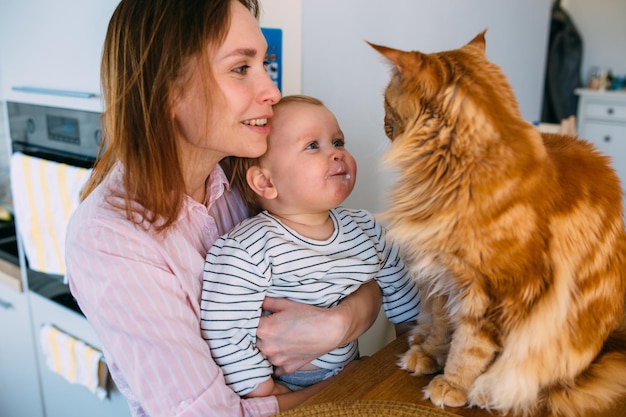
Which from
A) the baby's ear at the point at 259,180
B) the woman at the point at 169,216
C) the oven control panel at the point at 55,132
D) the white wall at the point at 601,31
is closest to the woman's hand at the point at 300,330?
the woman at the point at 169,216

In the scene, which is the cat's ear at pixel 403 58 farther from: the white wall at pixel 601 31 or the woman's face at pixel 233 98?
the white wall at pixel 601 31

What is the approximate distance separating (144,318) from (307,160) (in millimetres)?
414

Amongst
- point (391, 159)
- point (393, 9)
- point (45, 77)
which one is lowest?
point (391, 159)

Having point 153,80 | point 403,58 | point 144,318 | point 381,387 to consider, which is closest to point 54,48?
point 153,80

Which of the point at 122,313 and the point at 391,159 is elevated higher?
the point at 391,159

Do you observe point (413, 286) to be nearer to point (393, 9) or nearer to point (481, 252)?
point (481, 252)

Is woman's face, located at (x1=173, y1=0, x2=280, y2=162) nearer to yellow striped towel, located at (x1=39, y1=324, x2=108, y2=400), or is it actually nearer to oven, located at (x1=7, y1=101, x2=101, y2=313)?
oven, located at (x1=7, y1=101, x2=101, y2=313)

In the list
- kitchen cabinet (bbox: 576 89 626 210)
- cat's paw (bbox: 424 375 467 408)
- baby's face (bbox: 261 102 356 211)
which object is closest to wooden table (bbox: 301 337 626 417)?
cat's paw (bbox: 424 375 467 408)

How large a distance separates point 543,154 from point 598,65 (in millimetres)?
4249

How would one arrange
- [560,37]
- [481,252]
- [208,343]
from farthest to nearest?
[560,37] → [208,343] → [481,252]

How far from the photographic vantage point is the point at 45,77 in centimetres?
167

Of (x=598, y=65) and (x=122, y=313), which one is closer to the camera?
(x=122, y=313)

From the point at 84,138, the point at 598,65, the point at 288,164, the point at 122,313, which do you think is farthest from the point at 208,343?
the point at 598,65

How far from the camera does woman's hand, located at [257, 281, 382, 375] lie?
94 cm
